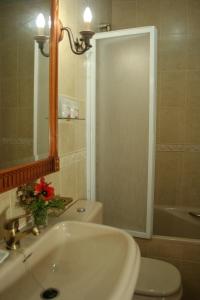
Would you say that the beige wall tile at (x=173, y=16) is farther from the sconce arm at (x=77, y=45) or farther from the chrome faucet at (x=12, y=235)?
the chrome faucet at (x=12, y=235)

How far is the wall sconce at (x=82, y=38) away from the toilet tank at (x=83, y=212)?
89 centimetres

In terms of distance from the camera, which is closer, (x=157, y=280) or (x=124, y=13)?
(x=157, y=280)

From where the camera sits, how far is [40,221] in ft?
3.52

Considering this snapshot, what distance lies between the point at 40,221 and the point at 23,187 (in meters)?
0.16

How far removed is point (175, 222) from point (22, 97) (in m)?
2.07

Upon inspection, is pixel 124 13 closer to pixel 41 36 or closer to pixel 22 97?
pixel 41 36

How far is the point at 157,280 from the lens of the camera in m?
1.49

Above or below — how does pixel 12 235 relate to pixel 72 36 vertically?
below

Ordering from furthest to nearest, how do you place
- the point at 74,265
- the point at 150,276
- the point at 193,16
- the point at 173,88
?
the point at 173,88, the point at 193,16, the point at 150,276, the point at 74,265

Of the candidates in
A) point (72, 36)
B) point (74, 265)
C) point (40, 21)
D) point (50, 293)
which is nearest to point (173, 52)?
point (72, 36)

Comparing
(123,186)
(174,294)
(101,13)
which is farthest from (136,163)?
(101,13)

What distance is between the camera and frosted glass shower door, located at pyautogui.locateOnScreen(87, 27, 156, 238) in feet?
5.85

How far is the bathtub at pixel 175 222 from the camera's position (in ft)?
8.05

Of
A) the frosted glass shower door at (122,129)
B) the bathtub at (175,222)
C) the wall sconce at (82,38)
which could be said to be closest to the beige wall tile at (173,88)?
the frosted glass shower door at (122,129)
